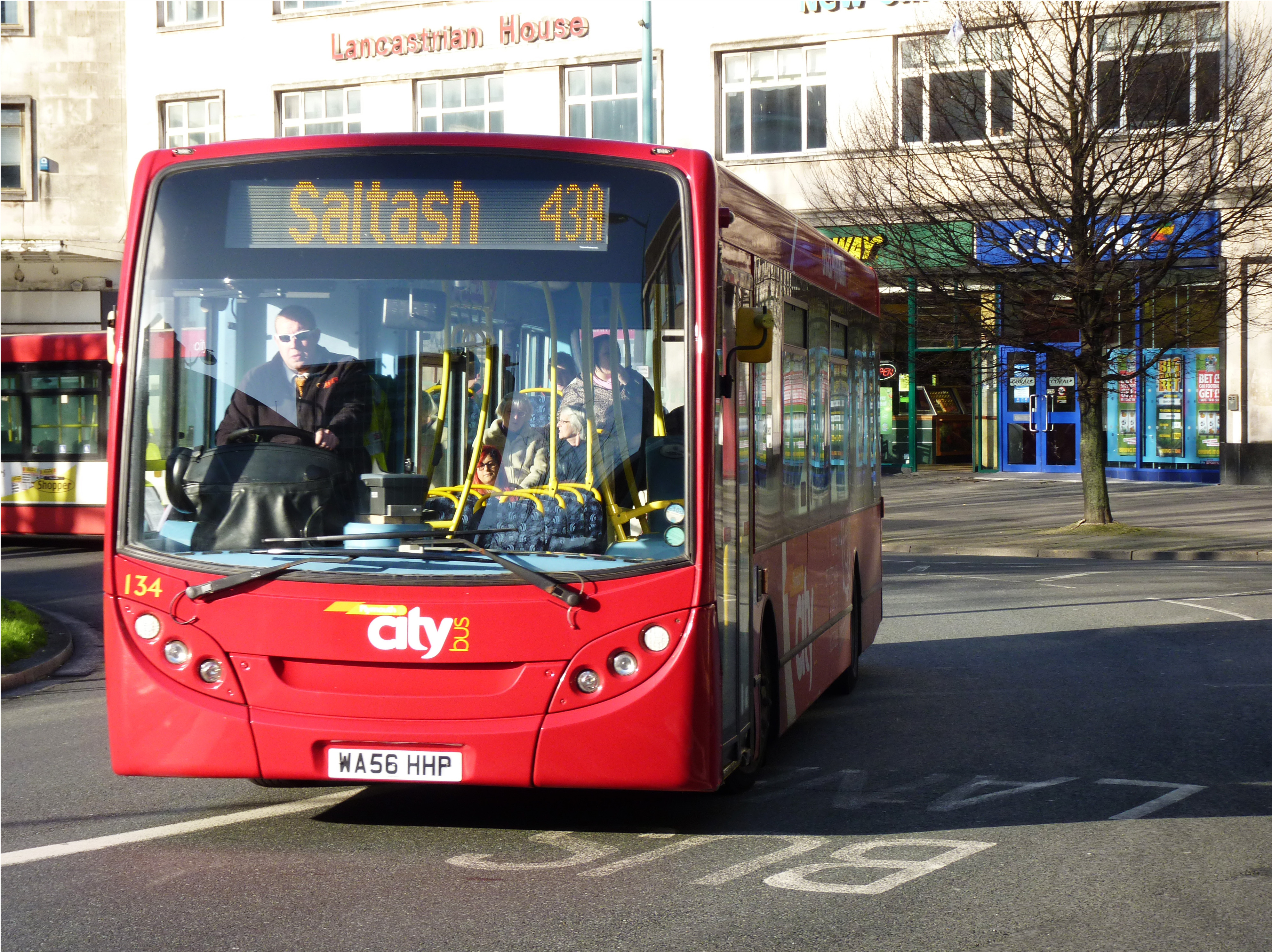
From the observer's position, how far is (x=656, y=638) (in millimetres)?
5508

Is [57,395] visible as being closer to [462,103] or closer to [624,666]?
[462,103]

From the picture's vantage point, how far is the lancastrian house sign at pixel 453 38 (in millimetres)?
33875

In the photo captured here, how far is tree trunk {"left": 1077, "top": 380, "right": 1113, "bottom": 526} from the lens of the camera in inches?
868

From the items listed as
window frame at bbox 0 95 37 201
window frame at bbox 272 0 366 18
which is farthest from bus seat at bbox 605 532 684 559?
window frame at bbox 0 95 37 201

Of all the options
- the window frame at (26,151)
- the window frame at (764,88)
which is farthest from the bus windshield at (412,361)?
the window frame at (26,151)

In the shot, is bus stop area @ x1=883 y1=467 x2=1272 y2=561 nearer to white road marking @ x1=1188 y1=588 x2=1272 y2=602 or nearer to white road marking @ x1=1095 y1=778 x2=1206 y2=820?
white road marking @ x1=1188 y1=588 x2=1272 y2=602

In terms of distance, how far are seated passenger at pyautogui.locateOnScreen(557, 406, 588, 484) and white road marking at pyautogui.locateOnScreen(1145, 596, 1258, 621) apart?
8822mm

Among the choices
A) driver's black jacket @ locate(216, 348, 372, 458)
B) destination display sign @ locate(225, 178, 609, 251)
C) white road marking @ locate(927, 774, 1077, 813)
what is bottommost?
white road marking @ locate(927, 774, 1077, 813)

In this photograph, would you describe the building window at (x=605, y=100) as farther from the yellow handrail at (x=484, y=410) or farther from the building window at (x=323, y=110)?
the yellow handrail at (x=484, y=410)

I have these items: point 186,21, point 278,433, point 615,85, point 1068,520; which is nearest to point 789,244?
point 278,433

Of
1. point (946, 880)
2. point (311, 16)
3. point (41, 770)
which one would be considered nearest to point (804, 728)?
point (946, 880)

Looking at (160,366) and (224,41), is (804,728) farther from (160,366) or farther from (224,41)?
(224,41)

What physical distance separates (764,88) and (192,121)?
45.3 ft

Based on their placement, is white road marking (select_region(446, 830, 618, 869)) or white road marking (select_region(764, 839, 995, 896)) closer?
white road marking (select_region(764, 839, 995, 896))
